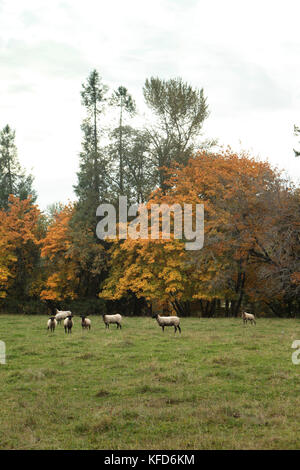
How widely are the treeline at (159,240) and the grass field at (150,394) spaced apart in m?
12.1

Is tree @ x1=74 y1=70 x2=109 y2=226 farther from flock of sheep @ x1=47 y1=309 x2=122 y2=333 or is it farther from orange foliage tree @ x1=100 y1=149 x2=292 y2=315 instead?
flock of sheep @ x1=47 y1=309 x2=122 y2=333

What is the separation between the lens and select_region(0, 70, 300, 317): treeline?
98.9ft

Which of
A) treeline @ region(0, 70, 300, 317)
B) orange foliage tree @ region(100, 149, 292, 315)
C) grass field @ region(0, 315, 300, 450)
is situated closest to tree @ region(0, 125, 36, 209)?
treeline @ region(0, 70, 300, 317)

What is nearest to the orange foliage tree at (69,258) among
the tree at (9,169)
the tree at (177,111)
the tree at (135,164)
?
the tree at (135,164)

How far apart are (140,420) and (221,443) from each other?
1809 millimetres

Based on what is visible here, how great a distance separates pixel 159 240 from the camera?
116 feet

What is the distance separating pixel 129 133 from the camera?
46250 millimetres

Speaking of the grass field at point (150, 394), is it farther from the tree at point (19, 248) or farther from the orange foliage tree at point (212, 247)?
the tree at point (19, 248)

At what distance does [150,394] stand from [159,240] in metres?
24.9

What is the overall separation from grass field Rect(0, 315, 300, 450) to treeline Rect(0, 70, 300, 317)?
39.6 ft

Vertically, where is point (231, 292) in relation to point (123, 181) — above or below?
below
